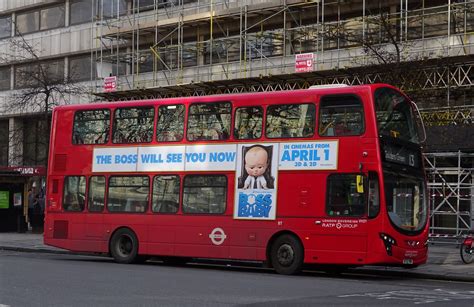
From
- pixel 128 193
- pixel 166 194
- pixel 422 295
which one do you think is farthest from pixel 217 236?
pixel 422 295

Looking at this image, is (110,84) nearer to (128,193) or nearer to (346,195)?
(128,193)

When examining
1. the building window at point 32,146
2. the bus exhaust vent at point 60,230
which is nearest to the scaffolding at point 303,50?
the building window at point 32,146

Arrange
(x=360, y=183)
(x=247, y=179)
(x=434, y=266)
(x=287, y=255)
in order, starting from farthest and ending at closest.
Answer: (x=434, y=266) < (x=247, y=179) < (x=287, y=255) < (x=360, y=183)

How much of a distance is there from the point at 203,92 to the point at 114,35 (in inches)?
277

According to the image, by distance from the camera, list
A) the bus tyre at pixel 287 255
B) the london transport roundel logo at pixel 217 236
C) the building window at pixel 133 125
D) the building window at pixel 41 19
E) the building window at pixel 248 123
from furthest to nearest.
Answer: the building window at pixel 41 19
the building window at pixel 133 125
the london transport roundel logo at pixel 217 236
the building window at pixel 248 123
the bus tyre at pixel 287 255

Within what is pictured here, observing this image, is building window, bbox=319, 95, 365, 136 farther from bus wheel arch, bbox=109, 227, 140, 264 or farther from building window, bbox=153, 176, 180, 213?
bus wheel arch, bbox=109, 227, 140, 264

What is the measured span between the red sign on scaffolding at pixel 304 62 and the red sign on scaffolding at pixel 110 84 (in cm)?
1134

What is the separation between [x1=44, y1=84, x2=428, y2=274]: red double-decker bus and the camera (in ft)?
51.0

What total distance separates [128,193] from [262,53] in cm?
1459

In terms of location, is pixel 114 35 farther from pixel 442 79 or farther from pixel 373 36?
pixel 442 79

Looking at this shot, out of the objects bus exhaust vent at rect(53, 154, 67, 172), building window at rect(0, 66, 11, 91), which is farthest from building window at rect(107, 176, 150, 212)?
building window at rect(0, 66, 11, 91)

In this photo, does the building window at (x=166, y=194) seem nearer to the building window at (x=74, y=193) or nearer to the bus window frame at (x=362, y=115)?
the building window at (x=74, y=193)

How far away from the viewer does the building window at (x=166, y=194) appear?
59.3ft

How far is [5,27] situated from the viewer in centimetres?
4662
